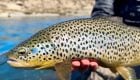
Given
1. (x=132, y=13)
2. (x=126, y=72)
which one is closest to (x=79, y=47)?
(x=126, y=72)

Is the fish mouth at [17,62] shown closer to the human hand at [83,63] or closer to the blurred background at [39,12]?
the human hand at [83,63]

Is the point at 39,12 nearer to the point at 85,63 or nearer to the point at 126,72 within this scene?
the point at 126,72

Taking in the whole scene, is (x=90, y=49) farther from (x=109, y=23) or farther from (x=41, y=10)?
(x=41, y=10)

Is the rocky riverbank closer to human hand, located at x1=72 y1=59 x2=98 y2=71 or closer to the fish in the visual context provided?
the fish

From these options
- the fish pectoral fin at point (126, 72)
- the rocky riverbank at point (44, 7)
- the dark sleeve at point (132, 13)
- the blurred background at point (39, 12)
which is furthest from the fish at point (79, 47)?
the rocky riverbank at point (44, 7)

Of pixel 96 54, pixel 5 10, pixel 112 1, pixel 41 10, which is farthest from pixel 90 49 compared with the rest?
pixel 41 10

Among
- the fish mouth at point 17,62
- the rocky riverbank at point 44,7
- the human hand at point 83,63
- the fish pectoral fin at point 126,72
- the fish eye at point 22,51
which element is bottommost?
the rocky riverbank at point 44,7

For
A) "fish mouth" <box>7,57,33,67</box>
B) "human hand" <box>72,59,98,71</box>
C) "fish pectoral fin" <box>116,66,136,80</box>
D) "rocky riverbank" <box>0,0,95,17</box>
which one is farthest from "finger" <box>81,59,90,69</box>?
"rocky riverbank" <box>0,0,95,17</box>
